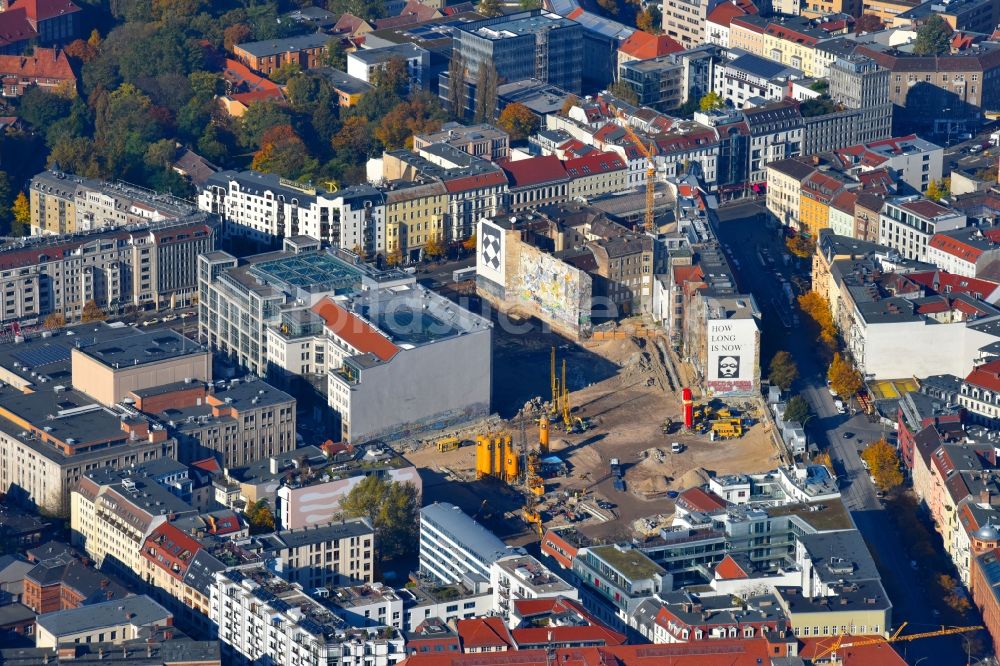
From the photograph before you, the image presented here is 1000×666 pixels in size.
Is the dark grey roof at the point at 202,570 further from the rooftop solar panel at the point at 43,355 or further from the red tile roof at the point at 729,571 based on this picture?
the rooftop solar panel at the point at 43,355

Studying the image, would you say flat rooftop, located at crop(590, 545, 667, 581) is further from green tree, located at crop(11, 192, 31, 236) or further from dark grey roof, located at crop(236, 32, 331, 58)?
dark grey roof, located at crop(236, 32, 331, 58)

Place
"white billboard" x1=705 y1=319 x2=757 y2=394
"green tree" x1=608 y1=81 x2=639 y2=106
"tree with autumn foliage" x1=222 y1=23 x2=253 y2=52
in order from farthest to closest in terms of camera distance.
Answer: "tree with autumn foliage" x1=222 y1=23 x2=253 y2=52
"green tree" x1=608 y1=81 x2=639 y2=106
"white billboard" x1=705 y1=319 x2=757 y2=394

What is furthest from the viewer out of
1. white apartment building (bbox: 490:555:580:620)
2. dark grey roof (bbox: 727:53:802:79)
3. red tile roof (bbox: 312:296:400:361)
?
dark grey roof (bbox: 727:53:802:79)

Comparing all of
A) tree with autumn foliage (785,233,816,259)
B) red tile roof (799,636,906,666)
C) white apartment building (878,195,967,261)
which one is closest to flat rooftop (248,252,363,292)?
tree with autumn foliage (785,233,816,259)

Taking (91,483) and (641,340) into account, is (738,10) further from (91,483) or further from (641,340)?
(91,483)

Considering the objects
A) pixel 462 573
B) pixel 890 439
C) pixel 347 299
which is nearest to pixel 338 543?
pixel 462 573

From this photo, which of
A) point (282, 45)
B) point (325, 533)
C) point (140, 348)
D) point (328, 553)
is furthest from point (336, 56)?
point (328, 553)

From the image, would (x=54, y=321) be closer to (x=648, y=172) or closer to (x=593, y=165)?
(x=593, y=165)
